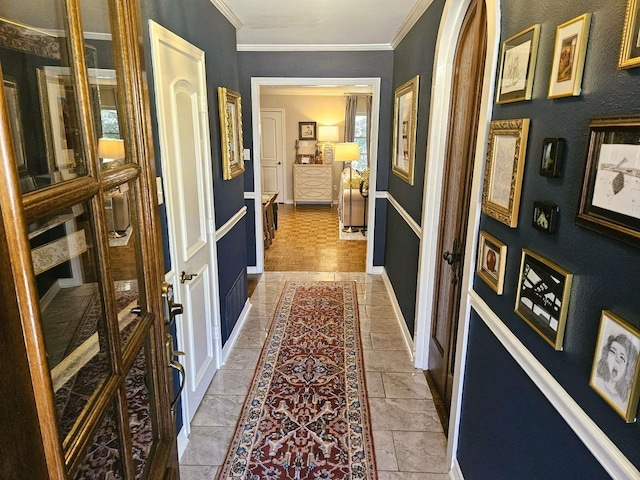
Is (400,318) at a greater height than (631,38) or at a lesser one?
lesser

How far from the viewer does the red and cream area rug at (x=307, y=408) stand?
2127mm

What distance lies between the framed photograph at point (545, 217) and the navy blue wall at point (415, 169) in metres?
1.70

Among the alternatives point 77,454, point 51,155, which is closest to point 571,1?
point 51,155

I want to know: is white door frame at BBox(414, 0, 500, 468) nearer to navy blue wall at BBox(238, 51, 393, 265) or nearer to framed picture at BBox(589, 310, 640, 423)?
framed picture at BBox(589, 310, 640, 423)

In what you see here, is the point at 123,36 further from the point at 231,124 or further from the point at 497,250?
the point at 231,124

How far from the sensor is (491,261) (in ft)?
5.16

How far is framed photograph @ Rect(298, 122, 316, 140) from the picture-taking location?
9.38m

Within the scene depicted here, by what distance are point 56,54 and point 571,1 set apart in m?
Answer: 1.19

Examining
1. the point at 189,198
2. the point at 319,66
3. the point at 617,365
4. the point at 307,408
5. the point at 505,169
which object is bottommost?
the point at 307,408

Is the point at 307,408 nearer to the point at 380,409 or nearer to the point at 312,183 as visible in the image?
the point at 380,409

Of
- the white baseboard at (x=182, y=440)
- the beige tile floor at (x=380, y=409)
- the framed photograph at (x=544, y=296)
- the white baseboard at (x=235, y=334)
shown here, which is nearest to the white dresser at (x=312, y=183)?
the white baseboard at (x=235, y=334)

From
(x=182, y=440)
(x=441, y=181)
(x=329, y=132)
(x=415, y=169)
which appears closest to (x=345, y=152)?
(x=329, y=132)

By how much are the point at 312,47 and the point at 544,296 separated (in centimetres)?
391

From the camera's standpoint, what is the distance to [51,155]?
70 cm
